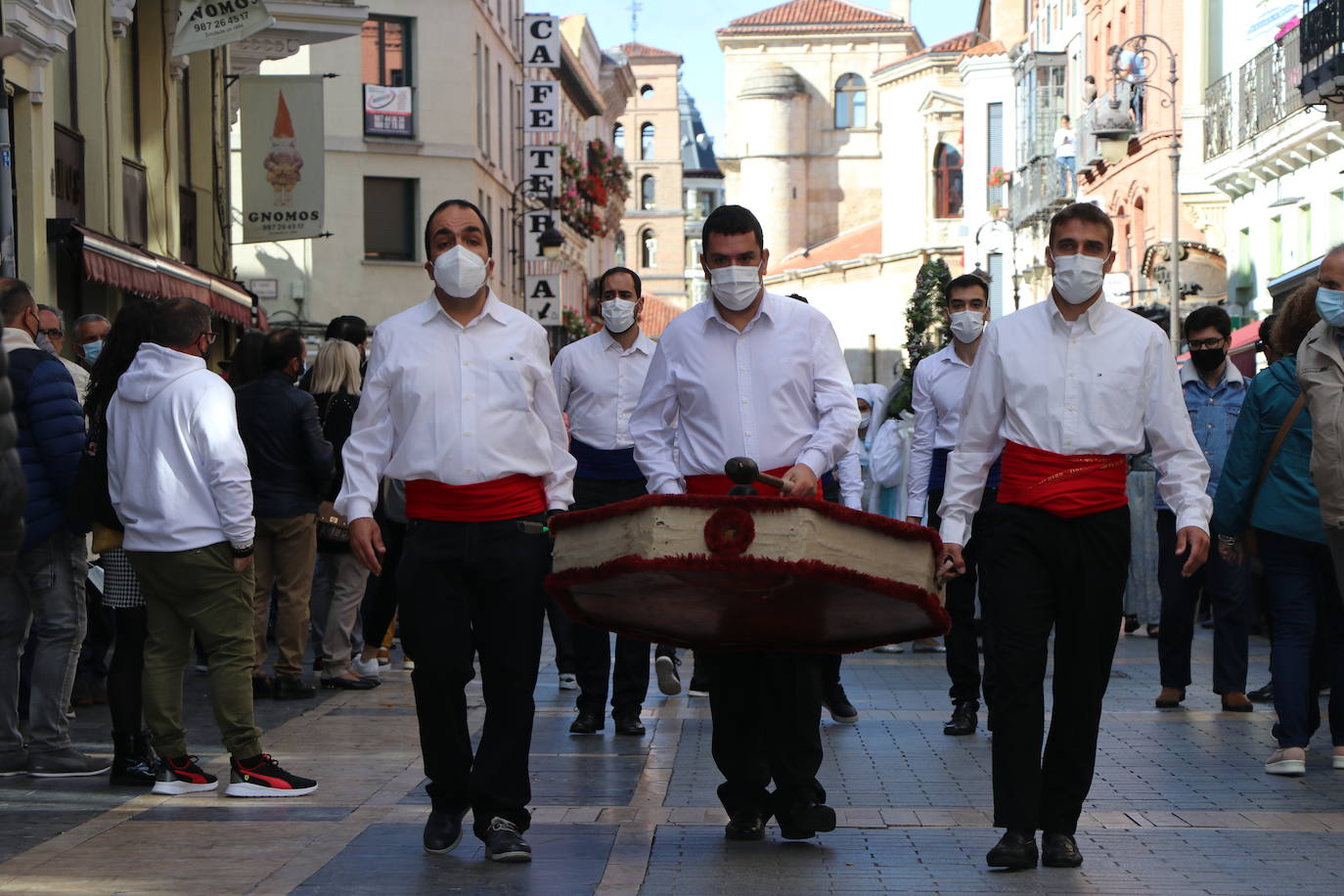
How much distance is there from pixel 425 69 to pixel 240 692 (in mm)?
37921

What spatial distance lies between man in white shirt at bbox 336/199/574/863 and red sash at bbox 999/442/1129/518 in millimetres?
1593

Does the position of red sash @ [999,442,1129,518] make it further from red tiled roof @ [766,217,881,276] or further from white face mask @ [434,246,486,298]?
red tiled roof @ [766,217,881,276]

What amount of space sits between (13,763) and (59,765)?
0.87 feet

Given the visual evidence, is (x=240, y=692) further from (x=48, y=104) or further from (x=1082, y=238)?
(x=48, y=104)

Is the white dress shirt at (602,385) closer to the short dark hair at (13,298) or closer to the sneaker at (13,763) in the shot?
the short dark hair at (13,298)

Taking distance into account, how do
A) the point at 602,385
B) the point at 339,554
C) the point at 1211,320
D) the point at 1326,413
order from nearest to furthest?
1. the point at 1326,413
2. the point at 602,385
3. the point at 1211,320
4. the point at 339,554

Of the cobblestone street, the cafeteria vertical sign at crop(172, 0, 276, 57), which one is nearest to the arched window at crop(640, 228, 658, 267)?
the cafeteria vertical sign at crop(172, 0, 276, 57)

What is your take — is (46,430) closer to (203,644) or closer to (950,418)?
(203,644)

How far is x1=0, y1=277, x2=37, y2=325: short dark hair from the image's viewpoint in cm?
906

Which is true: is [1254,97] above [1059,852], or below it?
above

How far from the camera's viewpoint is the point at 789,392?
24.1 feet

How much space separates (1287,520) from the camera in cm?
940

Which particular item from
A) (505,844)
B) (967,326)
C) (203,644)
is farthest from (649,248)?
(505,844)

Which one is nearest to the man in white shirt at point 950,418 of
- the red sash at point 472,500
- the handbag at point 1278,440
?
the handbag at point 1278,440
